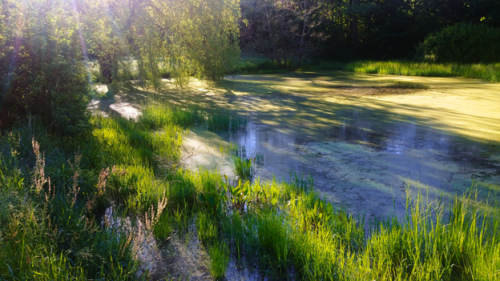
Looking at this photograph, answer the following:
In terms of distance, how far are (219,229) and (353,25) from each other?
16.7 meters

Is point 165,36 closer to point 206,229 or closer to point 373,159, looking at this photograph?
point 373,159

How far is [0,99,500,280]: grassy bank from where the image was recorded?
66.2 inches

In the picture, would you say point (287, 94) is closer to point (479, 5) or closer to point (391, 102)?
point (391, 102)

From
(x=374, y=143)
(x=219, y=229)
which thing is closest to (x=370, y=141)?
(x=374, y=143)

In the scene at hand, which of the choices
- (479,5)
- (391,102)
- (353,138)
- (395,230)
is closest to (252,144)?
(353,138)

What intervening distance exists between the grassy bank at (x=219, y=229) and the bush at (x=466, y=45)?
1136 cm

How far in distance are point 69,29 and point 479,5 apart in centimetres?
1528

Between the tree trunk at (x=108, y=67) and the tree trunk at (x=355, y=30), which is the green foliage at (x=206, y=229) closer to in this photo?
the tree trunk at (x=108, y=67)

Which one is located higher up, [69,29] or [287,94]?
[69,29]

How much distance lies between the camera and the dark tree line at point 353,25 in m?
13.4

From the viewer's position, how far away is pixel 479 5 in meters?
14.3

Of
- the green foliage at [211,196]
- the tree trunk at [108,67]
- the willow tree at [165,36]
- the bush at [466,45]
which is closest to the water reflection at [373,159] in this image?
the green foliage at [211,196]

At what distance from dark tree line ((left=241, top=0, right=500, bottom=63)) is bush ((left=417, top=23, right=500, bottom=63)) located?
175 cm

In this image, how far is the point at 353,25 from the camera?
17203 millimetres
